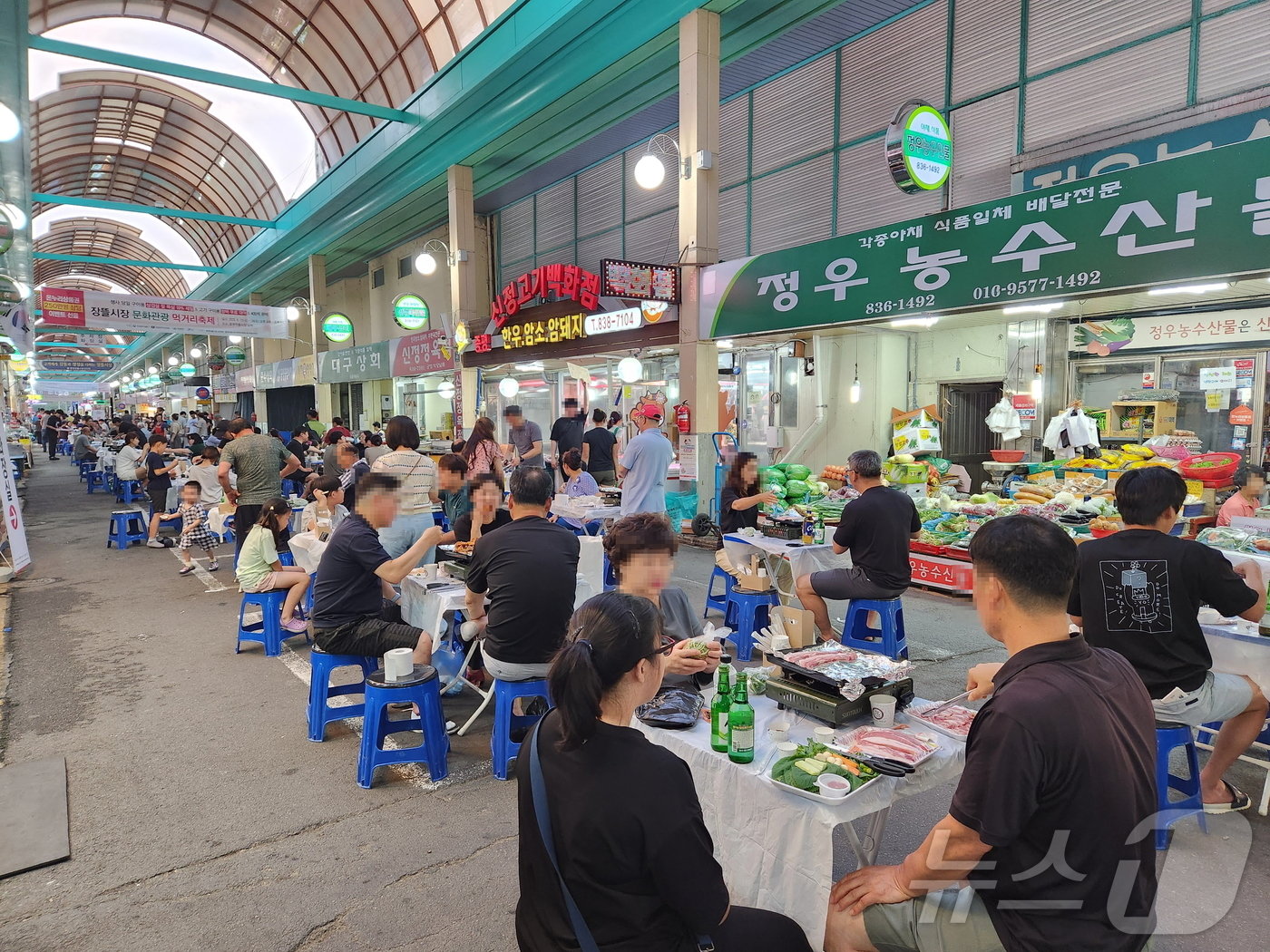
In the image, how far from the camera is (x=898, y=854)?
10.8 ft

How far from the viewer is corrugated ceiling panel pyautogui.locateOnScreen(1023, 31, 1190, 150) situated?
7535mm

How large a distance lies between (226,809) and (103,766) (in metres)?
1.12

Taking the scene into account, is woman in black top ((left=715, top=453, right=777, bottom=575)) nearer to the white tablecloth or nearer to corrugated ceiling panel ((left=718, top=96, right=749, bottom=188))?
the white tablecloth

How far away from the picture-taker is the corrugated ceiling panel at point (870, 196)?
32.9 ft

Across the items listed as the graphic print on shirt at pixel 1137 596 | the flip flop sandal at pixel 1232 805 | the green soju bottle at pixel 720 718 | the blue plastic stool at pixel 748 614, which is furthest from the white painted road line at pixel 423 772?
the flip flop sandal at pixel 1232 805

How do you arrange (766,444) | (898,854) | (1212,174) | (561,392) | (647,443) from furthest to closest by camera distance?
(561,392) → (766,444) → (647,443) → (1212,174) → (898,854)

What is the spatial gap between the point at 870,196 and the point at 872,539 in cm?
693

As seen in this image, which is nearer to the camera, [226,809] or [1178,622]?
[1178,622]

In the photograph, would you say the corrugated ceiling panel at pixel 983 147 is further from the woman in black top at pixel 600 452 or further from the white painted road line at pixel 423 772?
the white painted road line at pixel 423 772

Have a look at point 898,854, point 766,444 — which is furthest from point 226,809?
point 766,444

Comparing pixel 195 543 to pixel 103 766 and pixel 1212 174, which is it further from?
pixel 1212 174

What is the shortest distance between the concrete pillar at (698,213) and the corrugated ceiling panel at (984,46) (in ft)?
10.3

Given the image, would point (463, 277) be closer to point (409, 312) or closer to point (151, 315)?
point (409, 312)

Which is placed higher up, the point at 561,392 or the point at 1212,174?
the point at 1212,174
